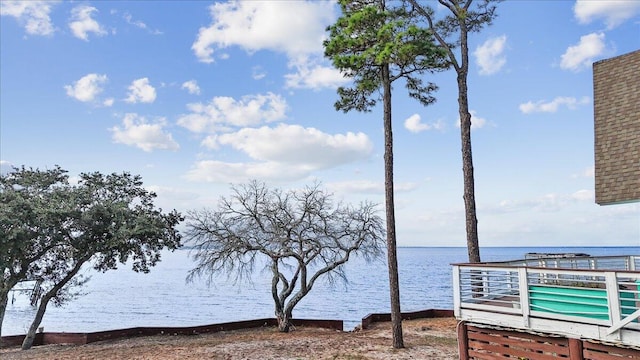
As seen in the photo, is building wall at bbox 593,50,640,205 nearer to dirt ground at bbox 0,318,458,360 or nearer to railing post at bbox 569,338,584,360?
railing post at bbox 569,338,584,360

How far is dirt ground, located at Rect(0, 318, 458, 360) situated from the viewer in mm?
10508

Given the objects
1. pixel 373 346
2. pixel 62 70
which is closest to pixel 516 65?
pixel 373 346

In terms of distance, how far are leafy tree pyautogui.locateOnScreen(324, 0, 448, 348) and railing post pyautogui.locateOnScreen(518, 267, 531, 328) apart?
509 cm

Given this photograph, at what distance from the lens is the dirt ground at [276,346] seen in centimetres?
1051

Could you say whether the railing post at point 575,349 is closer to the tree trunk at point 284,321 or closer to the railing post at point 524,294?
the railing post at point 524,294

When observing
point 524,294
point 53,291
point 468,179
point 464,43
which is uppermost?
point 464,43

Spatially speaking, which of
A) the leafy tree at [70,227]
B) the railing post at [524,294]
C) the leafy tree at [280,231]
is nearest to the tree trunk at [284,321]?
the leafy tree at [280,231]

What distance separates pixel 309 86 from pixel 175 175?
36.6 feet

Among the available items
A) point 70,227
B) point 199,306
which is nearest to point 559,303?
point 70,227

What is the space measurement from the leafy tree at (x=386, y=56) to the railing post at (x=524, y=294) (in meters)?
5.09

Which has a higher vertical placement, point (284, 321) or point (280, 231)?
point (280, 231)

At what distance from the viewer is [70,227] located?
14.2 meters

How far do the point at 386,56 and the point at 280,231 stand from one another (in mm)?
7679

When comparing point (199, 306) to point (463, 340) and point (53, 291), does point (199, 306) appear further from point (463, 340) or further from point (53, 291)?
point (463, 340)
